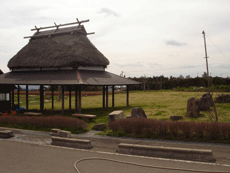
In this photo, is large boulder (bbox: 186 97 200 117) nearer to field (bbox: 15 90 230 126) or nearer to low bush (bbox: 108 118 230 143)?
field (bbox: 15 90 230 126)

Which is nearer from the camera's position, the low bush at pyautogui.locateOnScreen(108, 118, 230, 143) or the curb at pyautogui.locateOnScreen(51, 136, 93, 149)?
the curb at pyautogui.locateOnScreen(51, 136, 93, 149)

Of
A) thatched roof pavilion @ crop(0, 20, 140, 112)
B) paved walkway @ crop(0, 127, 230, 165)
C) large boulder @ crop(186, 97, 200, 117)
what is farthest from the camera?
thatched roof pavilion @ crop(0, 20, 140, 112)

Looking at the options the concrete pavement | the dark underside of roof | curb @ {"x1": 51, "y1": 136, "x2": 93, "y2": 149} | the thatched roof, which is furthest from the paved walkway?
the thatched roof

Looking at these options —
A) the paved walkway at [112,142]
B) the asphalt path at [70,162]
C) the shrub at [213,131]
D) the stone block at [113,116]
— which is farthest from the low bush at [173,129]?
the asphalt path at [70,162]

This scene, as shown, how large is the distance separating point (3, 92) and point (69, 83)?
25.1ft

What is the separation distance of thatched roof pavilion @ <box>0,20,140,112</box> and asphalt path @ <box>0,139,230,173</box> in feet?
24.8

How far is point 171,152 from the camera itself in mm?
6402

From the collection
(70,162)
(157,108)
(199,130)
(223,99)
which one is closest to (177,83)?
(223,99)

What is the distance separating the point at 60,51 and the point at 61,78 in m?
3.60

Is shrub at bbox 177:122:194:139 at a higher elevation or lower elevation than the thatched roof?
lower

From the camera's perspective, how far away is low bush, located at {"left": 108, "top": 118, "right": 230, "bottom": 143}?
8.26 m

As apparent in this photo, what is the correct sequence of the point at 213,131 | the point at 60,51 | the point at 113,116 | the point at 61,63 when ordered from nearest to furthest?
the point at 213,131 < the point at 113,116 < the point at 61,63 < the point at 60,51

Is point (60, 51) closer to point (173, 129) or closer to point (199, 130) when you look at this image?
point (173, 129)

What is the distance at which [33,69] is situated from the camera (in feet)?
61.8
